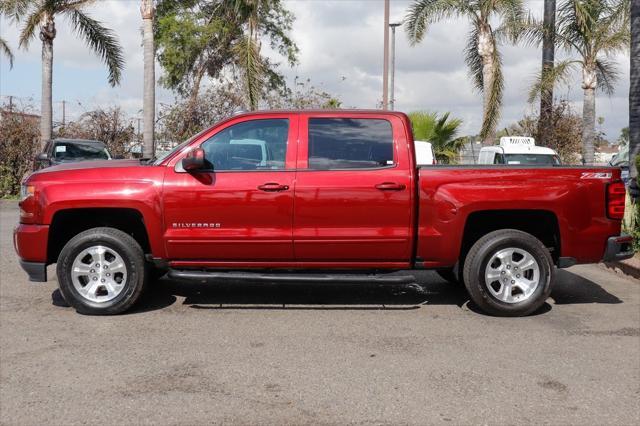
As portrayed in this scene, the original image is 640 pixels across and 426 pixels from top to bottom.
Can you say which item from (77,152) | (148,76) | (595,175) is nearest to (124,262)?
(595,175)

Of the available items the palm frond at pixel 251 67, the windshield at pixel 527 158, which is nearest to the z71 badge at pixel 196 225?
the windshield at pixel 527 158

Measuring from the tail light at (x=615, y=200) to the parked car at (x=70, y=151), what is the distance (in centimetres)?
1326

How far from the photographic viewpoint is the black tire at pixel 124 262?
6.06m

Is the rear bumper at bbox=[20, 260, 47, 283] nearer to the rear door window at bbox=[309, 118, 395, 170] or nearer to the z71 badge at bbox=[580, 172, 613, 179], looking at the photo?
the rear door window at bbox=[309, 118, 395, 170]

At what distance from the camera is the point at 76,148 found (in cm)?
1680

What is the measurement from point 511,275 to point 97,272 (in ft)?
12.7

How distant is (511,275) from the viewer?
6199 mm

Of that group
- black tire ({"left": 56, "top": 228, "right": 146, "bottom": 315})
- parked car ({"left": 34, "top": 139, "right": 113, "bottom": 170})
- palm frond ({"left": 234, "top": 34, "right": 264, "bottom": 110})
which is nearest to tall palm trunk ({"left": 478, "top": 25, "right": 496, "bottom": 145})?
palm frond ({"left": 234, "top": 34, "right": 264, "bottom": 110})

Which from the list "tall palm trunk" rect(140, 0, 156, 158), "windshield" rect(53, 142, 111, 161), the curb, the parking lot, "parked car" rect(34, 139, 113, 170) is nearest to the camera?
the parking lot

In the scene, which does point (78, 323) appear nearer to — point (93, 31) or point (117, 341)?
point (117, 341)

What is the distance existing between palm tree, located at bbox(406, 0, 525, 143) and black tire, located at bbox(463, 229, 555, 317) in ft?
48.2

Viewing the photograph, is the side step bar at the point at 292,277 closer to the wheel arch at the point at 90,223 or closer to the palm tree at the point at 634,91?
the wheel arch at the point at 90,223

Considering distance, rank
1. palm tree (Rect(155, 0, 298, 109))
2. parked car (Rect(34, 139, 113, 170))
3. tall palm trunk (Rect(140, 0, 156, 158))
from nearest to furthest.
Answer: parked car (Rect(34, 139, 113, 170)) < tall palm trunk (Rect(140, 0, 156, 158)) < palm tree (Rect(155, 0, 298, 109))

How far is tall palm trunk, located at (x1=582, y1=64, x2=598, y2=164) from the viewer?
64.0ft
